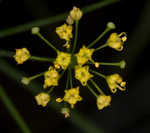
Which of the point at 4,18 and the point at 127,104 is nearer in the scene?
the point at 4,18

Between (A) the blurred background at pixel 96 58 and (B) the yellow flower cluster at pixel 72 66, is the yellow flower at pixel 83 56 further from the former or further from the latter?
(A) the blurred background at pixel 96 58

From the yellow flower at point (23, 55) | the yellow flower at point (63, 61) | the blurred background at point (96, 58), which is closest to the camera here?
the yellow flower at point (63, 61)

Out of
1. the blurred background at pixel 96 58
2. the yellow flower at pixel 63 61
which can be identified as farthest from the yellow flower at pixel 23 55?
the blurred background at pixel 96 58

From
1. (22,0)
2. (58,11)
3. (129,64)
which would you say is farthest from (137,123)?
(22,0)

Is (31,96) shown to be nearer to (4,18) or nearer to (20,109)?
(20,109)

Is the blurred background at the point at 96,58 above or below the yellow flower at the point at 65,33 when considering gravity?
above

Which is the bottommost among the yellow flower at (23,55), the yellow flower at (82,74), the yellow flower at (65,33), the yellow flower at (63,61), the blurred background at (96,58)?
the yellow flower at (82,74)

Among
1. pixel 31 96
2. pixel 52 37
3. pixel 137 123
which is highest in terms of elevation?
pixel 52 37

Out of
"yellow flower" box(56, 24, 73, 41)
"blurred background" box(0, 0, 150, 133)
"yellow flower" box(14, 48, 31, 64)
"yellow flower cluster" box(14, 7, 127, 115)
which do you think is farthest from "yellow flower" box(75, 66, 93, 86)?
"blurred background" box(0, 0, 150, 133)
